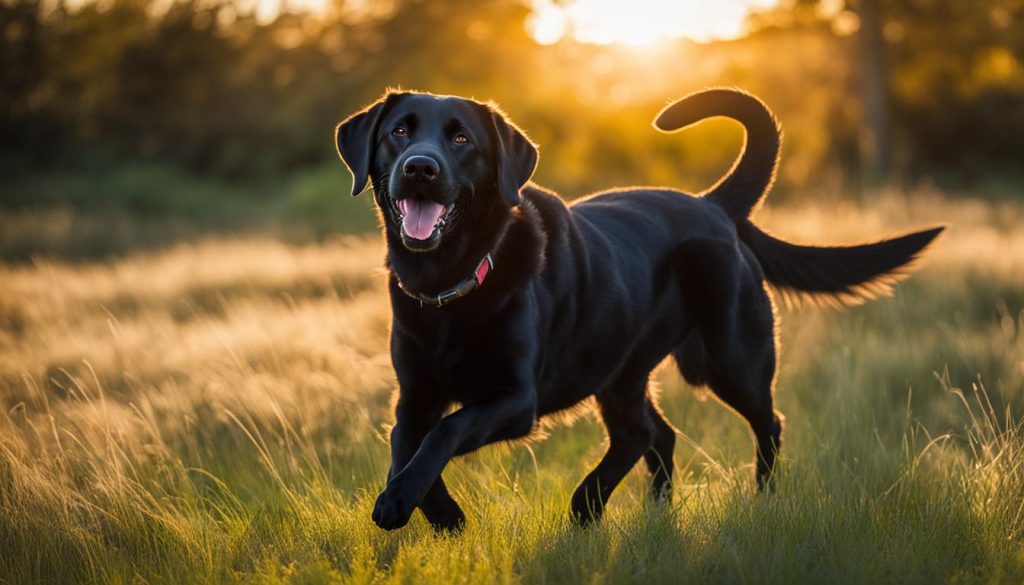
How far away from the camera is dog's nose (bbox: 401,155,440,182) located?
320 centimetres

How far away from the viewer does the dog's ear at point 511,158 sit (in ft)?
10.9

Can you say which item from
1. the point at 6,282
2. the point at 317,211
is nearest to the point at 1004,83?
the point at 317,211

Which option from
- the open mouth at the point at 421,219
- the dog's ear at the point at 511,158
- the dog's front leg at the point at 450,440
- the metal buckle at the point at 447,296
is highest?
the dog's ear at the point at 511,158

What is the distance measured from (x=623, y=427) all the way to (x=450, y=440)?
1.25m

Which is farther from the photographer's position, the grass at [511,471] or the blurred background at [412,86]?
the blurred background at [412,86]

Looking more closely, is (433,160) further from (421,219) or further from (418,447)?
(418,447)

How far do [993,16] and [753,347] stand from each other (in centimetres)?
1682

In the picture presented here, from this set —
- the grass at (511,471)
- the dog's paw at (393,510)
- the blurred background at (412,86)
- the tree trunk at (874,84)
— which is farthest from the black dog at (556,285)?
the tree trunk at (874,84)

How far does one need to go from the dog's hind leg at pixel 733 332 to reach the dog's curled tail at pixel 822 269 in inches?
13.3

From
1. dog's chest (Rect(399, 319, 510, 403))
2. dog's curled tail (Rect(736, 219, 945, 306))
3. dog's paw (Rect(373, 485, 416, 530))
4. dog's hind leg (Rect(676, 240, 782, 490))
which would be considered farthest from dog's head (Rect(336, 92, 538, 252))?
dog's curled tail (Rect(736, 219, 945, 306))

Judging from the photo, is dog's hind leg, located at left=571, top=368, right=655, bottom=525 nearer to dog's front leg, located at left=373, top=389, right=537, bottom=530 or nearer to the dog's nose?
dog's front leg, located at left=373, top=389, right=537, bottom=530

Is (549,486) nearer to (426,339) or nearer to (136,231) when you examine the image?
(426,339)

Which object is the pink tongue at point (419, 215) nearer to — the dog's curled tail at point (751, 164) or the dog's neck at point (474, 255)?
the dog's neck at point (474, 255)

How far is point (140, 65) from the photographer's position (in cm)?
3150
